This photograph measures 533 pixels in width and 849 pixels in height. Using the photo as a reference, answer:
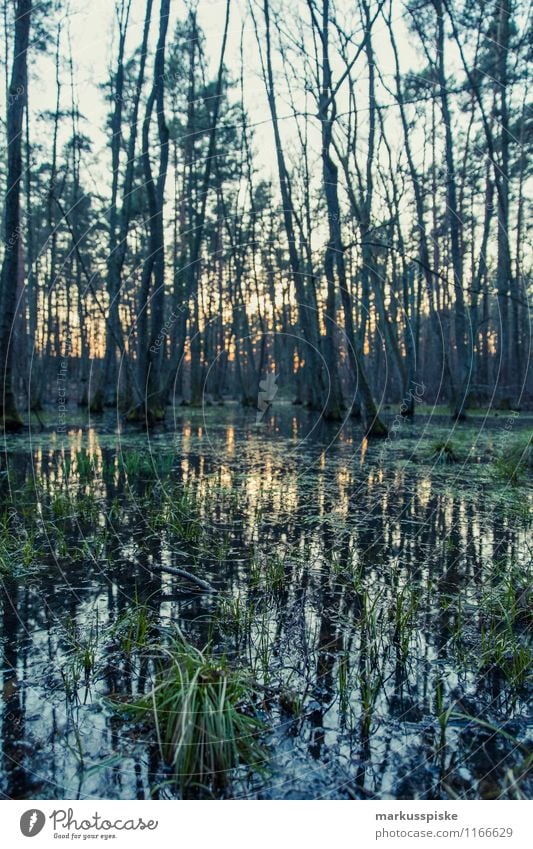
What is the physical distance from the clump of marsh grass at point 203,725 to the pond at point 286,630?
1.3 inches

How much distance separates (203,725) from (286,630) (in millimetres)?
1256

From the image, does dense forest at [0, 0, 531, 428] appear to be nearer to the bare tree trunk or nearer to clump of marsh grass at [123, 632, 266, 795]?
the bare tree trunk

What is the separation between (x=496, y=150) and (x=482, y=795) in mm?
22612

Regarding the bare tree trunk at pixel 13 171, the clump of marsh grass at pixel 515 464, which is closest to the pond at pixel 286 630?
the clump of marsh grass at pixel 515 464

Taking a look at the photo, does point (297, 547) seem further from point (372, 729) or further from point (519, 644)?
point (372, 729)

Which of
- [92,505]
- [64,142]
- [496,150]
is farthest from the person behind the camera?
[64,142]

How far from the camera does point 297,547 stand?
5.07 m
